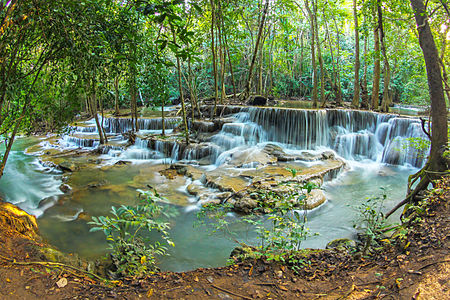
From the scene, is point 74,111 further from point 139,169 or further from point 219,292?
point 139,169

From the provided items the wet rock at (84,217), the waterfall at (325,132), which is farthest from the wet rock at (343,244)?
the waterfall at (325,132)

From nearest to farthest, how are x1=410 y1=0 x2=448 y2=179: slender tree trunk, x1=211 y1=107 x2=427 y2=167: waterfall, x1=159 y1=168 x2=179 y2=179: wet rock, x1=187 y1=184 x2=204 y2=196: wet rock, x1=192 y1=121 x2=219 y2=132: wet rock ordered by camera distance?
1. x1=410 y1=0 x2=448 y2=179: slender tree trunk
2. x1=187 y1=184 x2=204 y2=196: wet rock
3. x1=159 y1=168 x2=179 y2=179: wet rock
4. x1=211 y1=107 x2=427 y2=167: waterfall
5. x1=192 y1=121 x2=219 y2=132: wet rock

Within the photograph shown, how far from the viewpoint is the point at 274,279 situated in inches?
113

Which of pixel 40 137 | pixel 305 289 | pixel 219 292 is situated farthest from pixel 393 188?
pixel 40 137

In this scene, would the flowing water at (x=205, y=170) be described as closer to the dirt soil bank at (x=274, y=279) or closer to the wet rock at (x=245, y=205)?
the wet rock at (x=245, y=205)

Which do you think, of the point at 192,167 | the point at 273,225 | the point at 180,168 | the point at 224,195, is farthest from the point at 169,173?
the point at 273,225

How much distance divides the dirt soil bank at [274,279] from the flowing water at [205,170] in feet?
3.69

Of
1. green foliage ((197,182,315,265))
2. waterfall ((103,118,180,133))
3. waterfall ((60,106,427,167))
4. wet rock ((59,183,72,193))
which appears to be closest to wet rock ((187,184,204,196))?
green foliage ((197,182,315,265))

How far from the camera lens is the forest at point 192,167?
121 inches

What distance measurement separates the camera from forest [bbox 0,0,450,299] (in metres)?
3.08

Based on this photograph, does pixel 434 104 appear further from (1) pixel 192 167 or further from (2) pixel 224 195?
(1) pixel 192 167

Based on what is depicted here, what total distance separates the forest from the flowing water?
0.05 metres

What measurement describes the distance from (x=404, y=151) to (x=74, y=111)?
38.4ft

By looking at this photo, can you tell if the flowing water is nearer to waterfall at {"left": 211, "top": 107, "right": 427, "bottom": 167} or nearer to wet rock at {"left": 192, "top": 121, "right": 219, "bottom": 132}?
waterfall at {"left": 211, "top": 107, "right": 427, "bottom": 167}
